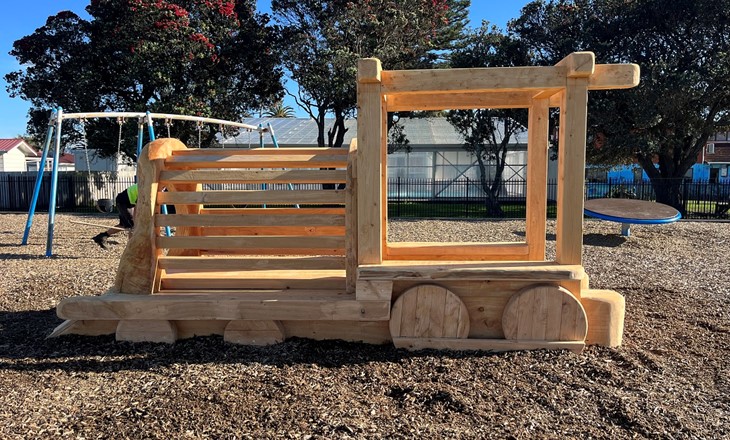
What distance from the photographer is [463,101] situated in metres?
5.06

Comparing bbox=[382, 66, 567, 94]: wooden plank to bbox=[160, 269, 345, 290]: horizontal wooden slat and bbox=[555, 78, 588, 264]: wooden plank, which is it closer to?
bbox=[555, 78, 588, 264]: wooden plank

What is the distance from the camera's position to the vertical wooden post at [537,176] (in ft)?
16.4

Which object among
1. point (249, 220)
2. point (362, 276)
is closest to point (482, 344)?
point (362, 276)

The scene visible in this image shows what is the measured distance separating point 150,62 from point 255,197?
1465 centimetres

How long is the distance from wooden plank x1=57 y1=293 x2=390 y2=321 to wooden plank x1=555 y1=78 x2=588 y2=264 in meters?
1.47

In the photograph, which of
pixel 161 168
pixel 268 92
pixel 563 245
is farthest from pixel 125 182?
pixel 563 245

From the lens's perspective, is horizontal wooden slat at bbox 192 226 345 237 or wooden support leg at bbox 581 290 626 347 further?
horizontal wooden slat at bbox 192 226 345 237

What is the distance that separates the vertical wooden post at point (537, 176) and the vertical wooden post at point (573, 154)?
89 centimetres

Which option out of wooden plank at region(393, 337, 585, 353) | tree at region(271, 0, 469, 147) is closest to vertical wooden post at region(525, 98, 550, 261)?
wooden plank at region(393, 337, 585, 353)

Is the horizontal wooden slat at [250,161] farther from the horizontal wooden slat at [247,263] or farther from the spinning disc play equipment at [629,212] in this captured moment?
the spinning disc play equipment at [629,212]

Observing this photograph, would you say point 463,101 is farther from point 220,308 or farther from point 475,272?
point 220,308

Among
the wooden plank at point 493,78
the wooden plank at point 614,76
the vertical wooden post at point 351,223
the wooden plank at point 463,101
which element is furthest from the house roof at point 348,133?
the wooden plank at point 614,76

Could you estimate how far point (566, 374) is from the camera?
3.64m

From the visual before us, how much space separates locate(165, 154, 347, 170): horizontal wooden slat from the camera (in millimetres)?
4570
